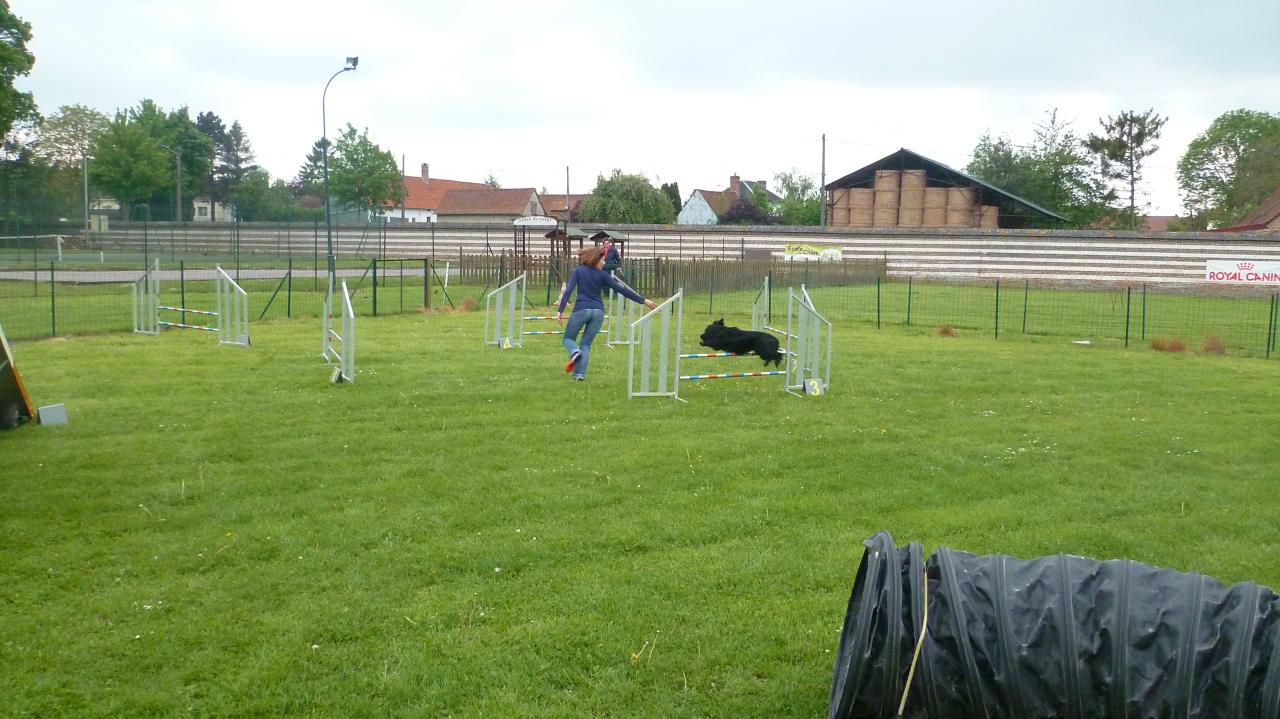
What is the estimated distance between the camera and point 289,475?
7.72m

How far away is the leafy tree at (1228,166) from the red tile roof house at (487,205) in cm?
4804

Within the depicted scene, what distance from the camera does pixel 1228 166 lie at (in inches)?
2719

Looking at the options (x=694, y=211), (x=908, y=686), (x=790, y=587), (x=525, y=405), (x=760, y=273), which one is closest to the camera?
(x=908, y=686)

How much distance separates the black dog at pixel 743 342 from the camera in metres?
14.1

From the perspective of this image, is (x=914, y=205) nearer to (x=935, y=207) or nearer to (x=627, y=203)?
(x=935, y=207)

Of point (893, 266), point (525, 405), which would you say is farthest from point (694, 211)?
point (525, 405)

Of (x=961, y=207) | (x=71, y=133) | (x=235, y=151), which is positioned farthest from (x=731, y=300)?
(x=235, y=151)

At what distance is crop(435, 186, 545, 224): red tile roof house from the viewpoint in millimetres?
83250

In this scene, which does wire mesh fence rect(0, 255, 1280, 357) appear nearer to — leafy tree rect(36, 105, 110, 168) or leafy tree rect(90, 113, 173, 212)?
leafy tree rect(90, 113, 173, 212)

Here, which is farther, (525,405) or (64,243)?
(64,243)

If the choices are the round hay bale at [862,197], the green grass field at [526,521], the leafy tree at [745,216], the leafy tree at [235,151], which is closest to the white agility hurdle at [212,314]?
the green grass field at [526,521]

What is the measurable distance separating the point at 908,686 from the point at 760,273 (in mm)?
28813

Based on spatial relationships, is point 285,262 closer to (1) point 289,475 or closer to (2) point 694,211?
(1) point 289,475

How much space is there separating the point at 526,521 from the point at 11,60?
46520mm
